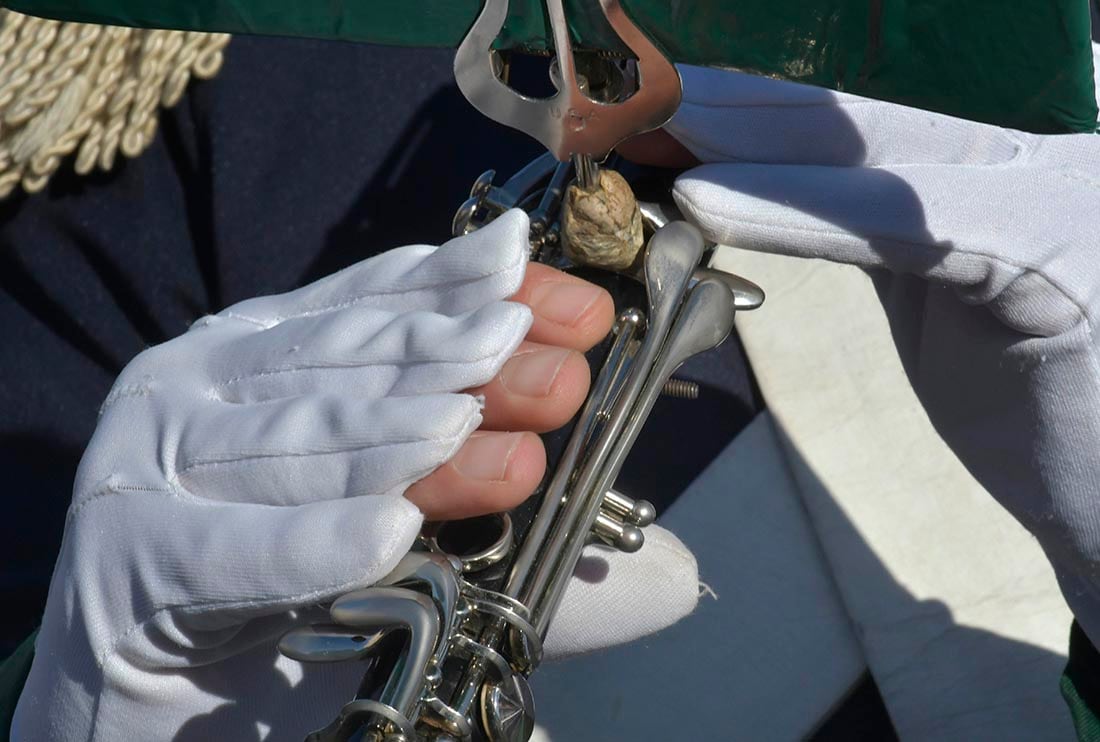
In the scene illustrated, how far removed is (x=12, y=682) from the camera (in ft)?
2.19

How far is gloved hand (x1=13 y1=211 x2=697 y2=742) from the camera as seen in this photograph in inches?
18.4

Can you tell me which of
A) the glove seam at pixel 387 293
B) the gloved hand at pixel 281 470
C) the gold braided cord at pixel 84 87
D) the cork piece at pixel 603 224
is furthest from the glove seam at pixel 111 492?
the gold braided cord at pixel 84 87

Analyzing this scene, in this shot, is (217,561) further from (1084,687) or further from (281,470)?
(1084,687)

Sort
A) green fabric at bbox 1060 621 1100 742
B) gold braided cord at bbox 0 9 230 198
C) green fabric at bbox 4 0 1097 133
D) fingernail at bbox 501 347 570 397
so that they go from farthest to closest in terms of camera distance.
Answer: gold braided cord at bbox 0 9 230 198 → green fabric at bbox 1060 621 1100 742 → fingernail at bbox 501 347 570 397 → green fabric at bbox 4 0 1097 133

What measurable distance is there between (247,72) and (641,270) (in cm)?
51

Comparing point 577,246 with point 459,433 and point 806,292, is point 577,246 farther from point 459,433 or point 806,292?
point 806,292

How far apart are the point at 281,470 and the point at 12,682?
308 millimetres

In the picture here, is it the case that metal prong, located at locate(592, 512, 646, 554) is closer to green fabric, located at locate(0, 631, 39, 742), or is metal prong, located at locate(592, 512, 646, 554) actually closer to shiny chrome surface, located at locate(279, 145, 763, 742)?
shiny chrome surface, located at locate(279, 145, 763, 742)

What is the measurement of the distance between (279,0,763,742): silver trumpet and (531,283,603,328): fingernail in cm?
3

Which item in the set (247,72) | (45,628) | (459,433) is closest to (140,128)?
(247,72)

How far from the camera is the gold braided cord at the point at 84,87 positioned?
0.86 metres

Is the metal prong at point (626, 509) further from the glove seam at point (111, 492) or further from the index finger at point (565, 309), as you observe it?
the glove seam at point (111, 492)

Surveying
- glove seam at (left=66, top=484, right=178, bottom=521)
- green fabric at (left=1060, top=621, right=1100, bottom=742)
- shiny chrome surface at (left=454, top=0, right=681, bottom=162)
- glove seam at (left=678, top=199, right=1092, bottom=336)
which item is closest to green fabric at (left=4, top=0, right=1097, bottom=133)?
shiny chrome surface at (left=454, top=0, right=681, bottom=162)

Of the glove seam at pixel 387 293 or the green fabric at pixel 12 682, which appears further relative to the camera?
the green fabric at pixel 12 682
